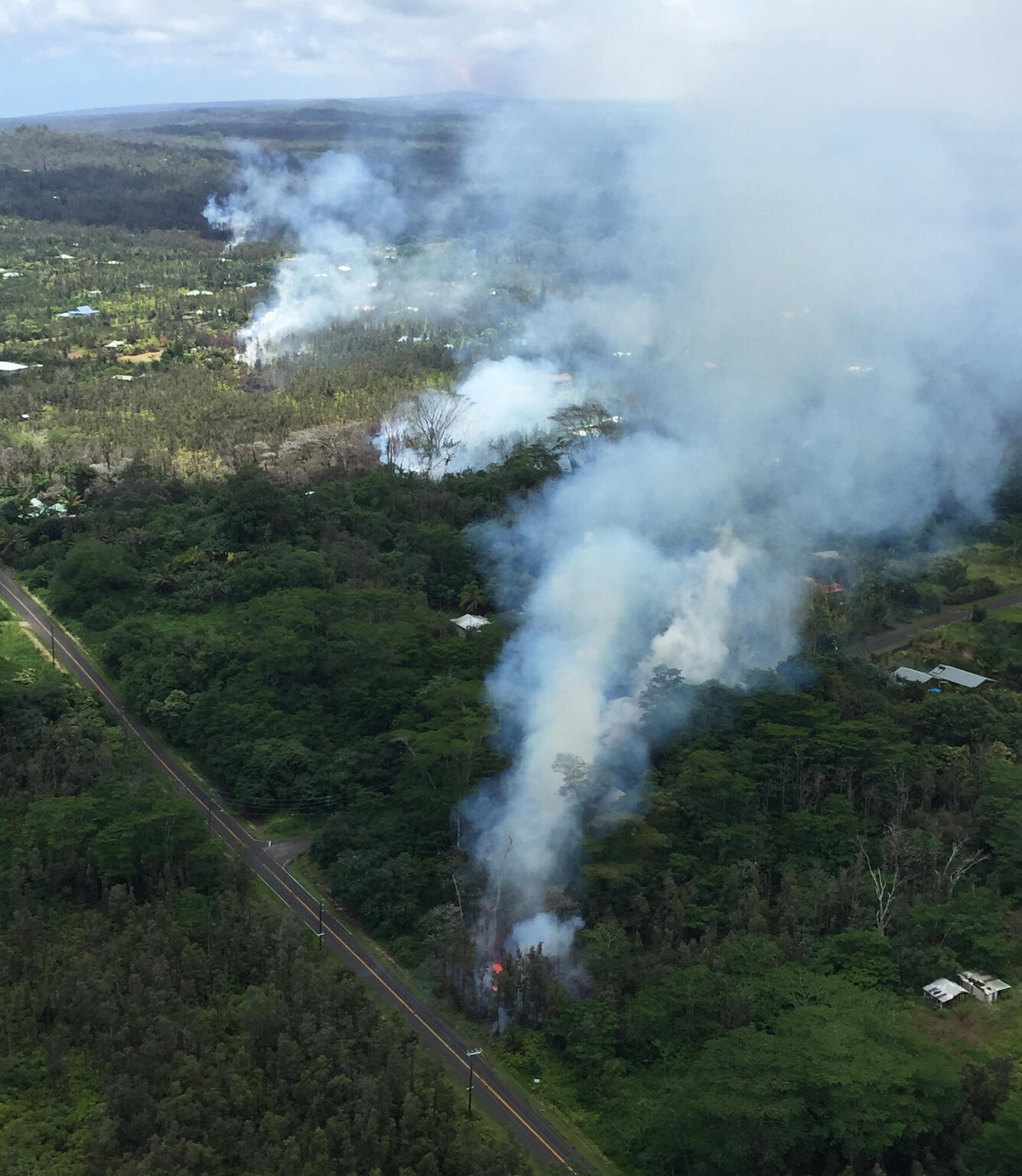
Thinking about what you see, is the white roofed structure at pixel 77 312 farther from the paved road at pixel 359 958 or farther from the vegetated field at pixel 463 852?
the paved road at pixel 359 958

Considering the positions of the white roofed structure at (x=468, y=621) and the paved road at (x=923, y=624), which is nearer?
the white roofed structure at (x=468, y=621)

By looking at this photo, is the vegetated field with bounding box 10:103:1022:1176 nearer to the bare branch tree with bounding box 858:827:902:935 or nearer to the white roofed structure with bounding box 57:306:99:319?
the bare branch tree with bounding box 858:827:902:935

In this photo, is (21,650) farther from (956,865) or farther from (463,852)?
(956,865)

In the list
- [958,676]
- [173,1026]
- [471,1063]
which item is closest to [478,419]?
[958,676]

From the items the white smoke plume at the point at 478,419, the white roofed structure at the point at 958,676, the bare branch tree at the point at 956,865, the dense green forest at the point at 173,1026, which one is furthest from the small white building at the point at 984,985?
the white smoke plume at the point at 478,419

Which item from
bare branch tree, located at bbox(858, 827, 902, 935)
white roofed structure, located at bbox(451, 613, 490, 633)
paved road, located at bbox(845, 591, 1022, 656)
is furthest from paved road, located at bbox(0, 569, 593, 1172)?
paved road, located at bbox(845, 591, 1022, 656)
